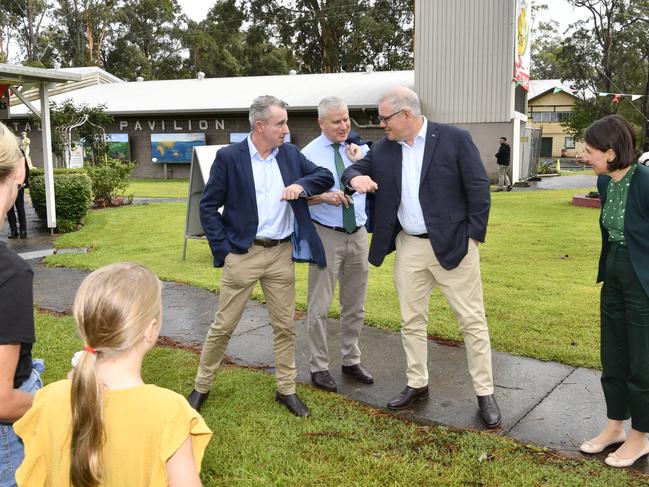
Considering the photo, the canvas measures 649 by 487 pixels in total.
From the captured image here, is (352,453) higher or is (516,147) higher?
(516,147)

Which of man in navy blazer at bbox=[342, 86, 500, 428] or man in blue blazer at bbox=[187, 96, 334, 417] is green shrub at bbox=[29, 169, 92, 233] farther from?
man in navy blazer at bbox=[342, 86, 500, 428]

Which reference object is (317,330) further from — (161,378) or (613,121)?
(613,121)

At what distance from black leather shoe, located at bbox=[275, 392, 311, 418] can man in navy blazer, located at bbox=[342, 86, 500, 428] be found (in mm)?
592

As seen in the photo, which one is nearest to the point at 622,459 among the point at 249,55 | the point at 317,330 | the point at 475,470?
the point at 475,470

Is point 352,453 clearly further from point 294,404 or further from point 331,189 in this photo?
point 331,189

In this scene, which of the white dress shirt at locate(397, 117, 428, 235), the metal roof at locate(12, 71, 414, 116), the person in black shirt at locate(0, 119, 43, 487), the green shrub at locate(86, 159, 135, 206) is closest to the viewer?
the person in black shirt at locate(0, 119, 43, 487)

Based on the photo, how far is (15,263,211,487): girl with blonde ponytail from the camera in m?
1.70

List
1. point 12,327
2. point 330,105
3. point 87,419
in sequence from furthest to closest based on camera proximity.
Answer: point 330,105, point 12,327, point 87,419

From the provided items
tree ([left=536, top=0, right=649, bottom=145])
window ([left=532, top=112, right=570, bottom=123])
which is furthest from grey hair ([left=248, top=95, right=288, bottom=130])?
window ([left=532, top=112, right=570, bottom=123])

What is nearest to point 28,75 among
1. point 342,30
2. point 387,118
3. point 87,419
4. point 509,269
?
point 509,269

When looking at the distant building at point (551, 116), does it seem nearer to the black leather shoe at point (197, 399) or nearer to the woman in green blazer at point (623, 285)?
the woman in green blazer at point (623, 285)

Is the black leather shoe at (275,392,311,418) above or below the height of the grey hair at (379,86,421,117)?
below

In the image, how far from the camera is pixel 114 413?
174 centimetres

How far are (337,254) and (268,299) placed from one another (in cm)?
69
